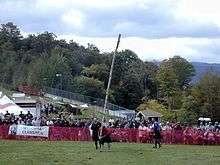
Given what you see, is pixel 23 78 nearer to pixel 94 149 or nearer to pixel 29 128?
pixel 29 128

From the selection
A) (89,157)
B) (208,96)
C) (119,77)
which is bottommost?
(89,157)

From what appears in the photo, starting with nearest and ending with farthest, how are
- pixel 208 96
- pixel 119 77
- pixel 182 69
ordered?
pixel 208 96 < pixel 119 77 < pixel 182 69

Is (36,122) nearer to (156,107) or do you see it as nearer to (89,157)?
(89,157)

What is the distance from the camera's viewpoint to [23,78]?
122500mm

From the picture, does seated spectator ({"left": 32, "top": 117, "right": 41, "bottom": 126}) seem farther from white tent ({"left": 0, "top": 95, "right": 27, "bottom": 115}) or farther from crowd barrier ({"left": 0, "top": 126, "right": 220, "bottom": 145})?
white tent ({"left": 0, "top": 95, "right": 27, "bottom": 115})

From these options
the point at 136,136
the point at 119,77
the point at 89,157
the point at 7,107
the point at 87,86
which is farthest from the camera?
the point at 119,77

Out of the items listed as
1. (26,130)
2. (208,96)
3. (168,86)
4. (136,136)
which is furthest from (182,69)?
(26,130)

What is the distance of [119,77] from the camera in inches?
5413

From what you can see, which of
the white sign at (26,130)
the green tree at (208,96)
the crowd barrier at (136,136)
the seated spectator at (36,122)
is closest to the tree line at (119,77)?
the green tree at (208,96)

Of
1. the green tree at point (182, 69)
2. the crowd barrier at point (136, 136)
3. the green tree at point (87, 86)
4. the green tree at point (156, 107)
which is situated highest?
the green tree at point (182, 69)

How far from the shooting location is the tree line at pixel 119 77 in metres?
110

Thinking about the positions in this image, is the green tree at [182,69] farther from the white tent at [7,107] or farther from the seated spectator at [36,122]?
the seated spectator at [36,122]

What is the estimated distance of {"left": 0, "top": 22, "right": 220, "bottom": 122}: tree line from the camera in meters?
110

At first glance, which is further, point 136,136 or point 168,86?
point 168,86
